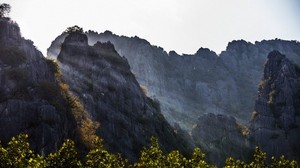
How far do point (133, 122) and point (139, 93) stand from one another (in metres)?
16.6

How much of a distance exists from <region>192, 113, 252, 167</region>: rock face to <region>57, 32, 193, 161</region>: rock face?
1202 inches

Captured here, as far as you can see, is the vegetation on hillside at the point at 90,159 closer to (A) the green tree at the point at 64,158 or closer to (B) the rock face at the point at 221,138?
(A) the green tree at the point at 64,158

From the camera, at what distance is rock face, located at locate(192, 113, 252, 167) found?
174 metres

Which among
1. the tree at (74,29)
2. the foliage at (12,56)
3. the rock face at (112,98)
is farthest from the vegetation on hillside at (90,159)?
the tree at (74,29)

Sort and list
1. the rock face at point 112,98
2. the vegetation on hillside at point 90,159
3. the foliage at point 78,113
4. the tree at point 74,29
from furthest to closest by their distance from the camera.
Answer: the tree at point 74,29, the rock face at point 112,98, the foliage at point 78,113, the vegetation on hillside at point 90,159

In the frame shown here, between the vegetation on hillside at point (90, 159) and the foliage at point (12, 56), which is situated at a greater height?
the foliage at point (12, 56)

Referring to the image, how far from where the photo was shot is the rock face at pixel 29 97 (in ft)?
293

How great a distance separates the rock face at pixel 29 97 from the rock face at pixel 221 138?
7837 centimetres

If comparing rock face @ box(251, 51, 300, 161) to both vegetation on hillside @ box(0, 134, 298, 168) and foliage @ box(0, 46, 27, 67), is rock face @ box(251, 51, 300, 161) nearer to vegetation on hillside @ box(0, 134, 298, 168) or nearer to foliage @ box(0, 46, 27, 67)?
foliage @ box(0, 46, 27, 67)

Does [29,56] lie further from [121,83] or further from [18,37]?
[121,83]

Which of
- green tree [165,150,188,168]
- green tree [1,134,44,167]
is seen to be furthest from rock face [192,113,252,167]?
green tree [1,134,44,167]

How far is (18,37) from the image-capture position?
376 ft

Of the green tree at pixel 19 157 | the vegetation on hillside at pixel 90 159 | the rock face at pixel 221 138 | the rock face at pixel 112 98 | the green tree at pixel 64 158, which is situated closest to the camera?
the green tree at pixel 19 157

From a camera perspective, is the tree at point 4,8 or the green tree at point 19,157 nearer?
the green tree at point 19,157
